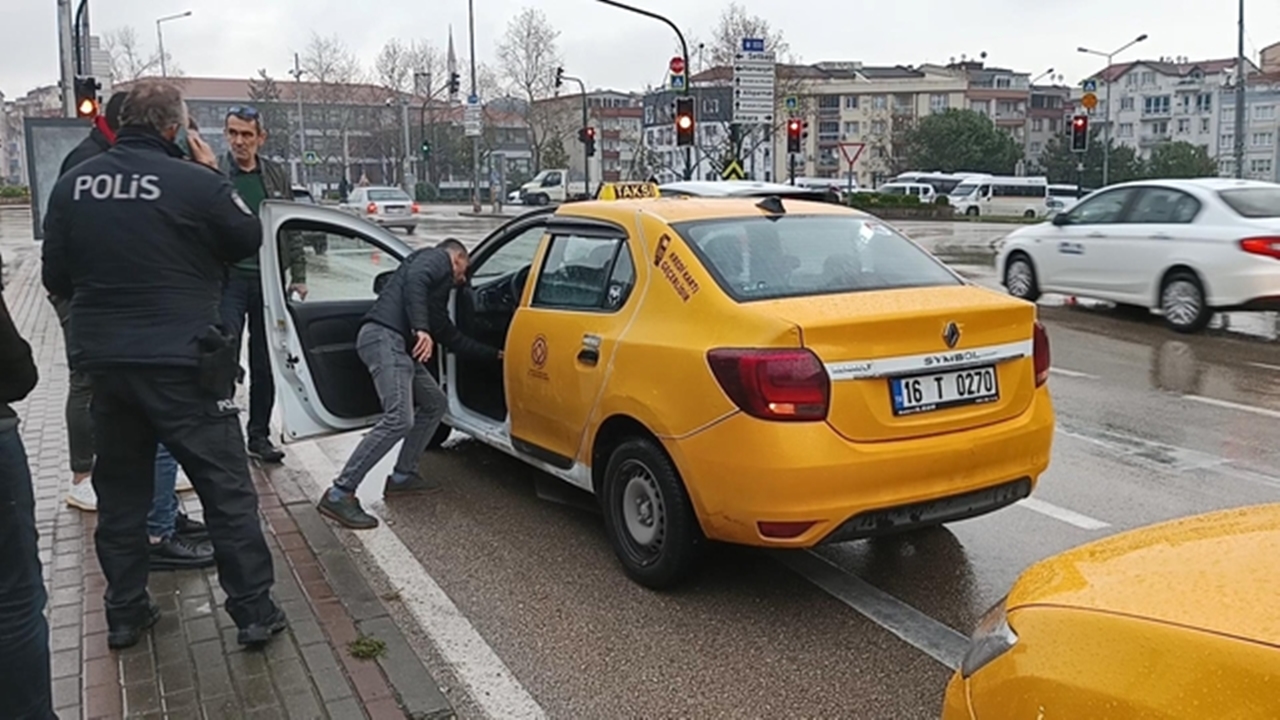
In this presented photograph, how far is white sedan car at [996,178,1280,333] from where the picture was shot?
1115 centimetres

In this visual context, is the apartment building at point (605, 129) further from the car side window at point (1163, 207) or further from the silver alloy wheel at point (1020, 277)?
the car side window at point (1163, 207)

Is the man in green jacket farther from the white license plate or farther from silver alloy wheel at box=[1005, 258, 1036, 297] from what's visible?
silver alloy wheel at box=[1005, 258, 1036, 297]

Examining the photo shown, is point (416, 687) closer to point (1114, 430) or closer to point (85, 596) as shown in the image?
point (85, 596)

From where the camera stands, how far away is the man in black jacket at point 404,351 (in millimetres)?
5613

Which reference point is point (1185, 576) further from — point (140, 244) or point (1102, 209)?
point (1102, 209)

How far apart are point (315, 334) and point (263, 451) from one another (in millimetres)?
1048

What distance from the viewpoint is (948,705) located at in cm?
250

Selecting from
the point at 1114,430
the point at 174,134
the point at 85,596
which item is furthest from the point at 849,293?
the point at 1114,430

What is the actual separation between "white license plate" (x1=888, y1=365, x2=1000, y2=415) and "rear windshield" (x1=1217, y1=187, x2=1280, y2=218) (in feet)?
27.9

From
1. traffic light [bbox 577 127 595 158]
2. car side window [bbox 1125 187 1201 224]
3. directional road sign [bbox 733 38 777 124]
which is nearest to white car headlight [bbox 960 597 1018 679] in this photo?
car side window [bbox 1125 187 1201 224]

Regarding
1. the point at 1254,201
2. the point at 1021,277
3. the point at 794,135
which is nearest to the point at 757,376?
the point at 1254,201

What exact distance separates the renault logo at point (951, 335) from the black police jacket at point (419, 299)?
8.64 ft

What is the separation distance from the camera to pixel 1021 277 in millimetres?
14383

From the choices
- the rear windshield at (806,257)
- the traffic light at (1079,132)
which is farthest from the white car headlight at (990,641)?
the traffic light at (1079,132)
